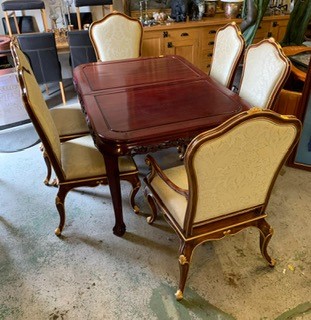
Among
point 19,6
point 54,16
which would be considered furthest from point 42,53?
point 54,16

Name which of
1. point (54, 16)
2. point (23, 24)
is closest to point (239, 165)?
point (54, 16)

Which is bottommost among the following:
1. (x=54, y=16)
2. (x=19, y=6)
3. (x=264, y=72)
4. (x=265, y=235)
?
(x=265, y=235)

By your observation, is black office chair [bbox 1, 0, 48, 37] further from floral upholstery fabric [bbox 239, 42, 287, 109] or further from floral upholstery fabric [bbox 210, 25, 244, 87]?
floral upholstery fabric [bbox 239, 42, 287, 109]

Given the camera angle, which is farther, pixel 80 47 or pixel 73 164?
pixel 80 47

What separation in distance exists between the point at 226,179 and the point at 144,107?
0.73 m

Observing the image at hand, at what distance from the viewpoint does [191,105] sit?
174 centimetres

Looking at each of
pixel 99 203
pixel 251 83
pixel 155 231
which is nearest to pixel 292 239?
pixel 155 231

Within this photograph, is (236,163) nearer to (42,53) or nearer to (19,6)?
(42,53)

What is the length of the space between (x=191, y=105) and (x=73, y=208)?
1.05m

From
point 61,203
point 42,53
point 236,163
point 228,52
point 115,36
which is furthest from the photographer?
point 42,53

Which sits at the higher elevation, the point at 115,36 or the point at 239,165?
the point at 115,36

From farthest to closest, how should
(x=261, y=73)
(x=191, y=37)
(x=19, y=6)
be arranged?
(x=191, y=37) < (x=19, y=6) < (x=261, y=73)

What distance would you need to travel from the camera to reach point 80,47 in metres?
3.23

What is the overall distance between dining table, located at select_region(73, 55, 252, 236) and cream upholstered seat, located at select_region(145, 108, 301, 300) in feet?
0.62
